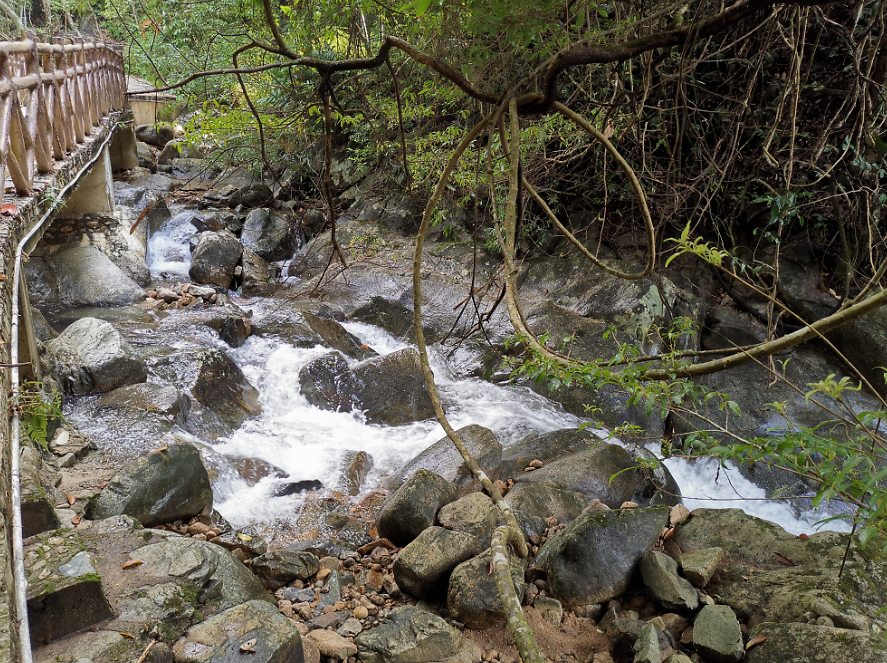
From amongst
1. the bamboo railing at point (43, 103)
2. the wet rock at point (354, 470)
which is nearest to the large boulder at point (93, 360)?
the bamboo railing at point (43, 103)

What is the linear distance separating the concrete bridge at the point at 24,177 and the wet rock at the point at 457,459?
9.55 feet

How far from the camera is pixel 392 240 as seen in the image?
31.0 feet

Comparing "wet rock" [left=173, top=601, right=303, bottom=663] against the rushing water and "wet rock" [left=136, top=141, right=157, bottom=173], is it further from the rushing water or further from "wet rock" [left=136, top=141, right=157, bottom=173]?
"wet rock" [left=136, top=141, right=157, bottom=173]

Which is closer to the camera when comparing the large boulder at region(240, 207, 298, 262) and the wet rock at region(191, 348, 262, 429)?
the wet rock at region(191, 348, 262, 429)

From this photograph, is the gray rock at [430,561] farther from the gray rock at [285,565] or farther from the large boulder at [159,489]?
the large boulder at [159,489]

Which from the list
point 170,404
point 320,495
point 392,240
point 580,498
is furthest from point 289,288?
point 580,498

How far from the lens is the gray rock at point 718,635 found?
2955 mm

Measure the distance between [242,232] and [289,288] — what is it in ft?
7.87

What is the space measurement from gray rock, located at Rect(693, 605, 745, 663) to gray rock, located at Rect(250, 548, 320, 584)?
7.32ft

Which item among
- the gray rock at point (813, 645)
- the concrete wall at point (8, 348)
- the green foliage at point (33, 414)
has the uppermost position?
the concrete wall at point (8, 348)

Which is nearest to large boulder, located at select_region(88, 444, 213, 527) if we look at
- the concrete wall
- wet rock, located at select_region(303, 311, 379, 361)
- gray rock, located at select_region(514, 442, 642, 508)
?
the concrete wall

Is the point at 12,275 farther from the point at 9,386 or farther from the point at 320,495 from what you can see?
the point at 320,495

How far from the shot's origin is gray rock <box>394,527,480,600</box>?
350cm

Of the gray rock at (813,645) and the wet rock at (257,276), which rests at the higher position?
the gray rock at (813,645)
